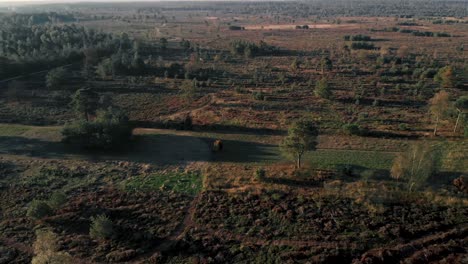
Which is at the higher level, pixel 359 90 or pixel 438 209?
pixel 359 90

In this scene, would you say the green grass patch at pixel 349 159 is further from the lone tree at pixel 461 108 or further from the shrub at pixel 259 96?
the shrub at pixel 259 96

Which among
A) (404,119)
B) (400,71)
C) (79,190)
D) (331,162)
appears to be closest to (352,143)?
(331,162)

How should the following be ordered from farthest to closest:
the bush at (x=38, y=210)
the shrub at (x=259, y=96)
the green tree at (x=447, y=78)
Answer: the green tree at (x=447, y=78) → the shrub at (x=259, y=96) → the bush at (x=38, y=210)

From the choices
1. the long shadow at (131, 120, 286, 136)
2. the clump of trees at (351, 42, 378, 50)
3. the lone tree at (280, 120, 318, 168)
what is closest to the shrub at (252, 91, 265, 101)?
the long shadow at (131, 120, 286, 136)

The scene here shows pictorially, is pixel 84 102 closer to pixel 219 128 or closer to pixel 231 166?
pixel 219 128

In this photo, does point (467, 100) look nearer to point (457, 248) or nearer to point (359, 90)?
point (359, 90)

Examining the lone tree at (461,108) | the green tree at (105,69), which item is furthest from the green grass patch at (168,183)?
the green tree at (105,69)

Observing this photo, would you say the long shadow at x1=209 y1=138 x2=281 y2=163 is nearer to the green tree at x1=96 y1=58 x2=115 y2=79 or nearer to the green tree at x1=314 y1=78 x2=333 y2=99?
the green tree at x1=314 y1=78 x2=333 y2=99
